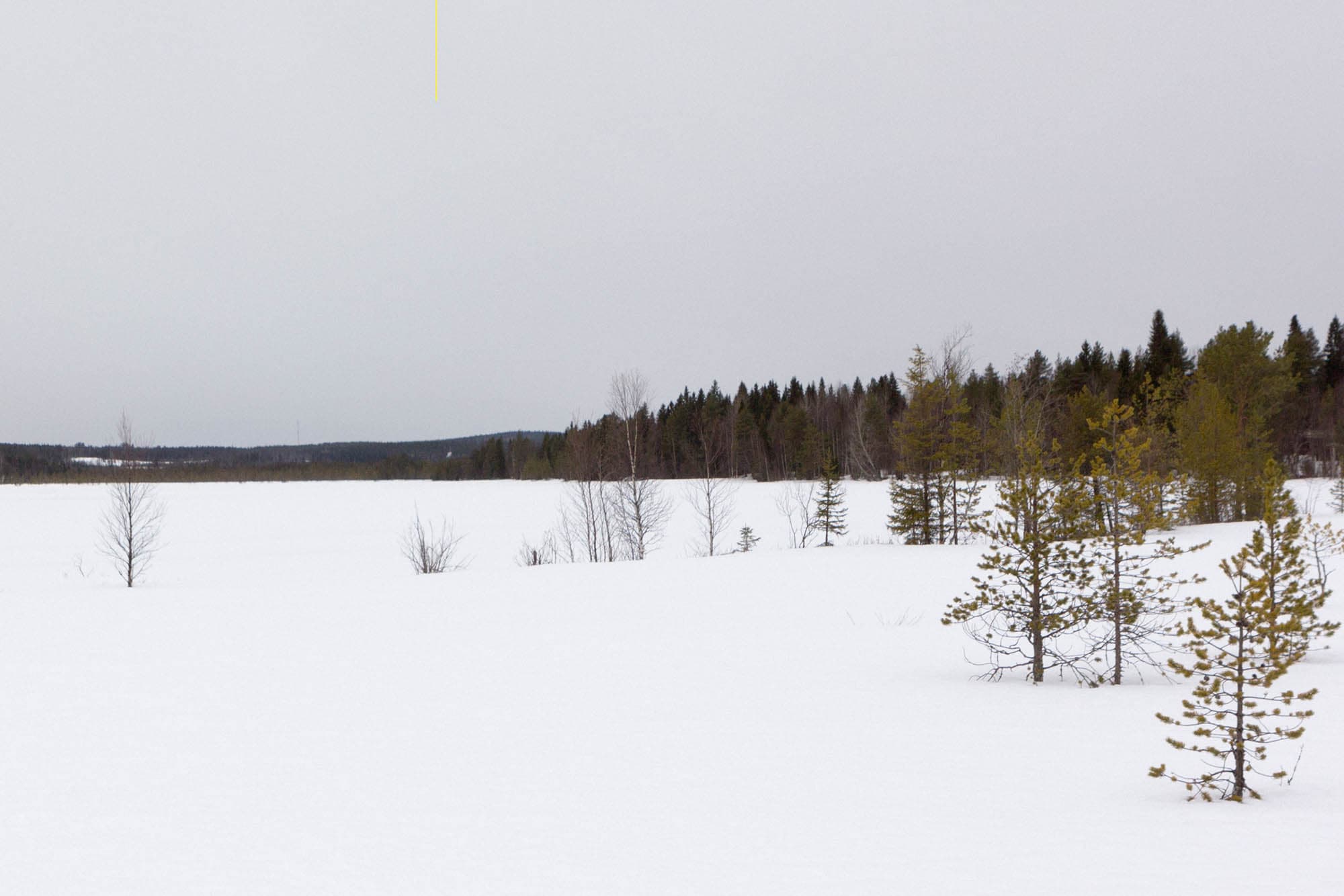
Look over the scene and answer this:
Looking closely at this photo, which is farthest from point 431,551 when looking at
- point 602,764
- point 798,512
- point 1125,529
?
point 1125,529

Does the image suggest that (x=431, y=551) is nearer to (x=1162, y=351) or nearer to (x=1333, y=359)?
(x=1162, y=351)

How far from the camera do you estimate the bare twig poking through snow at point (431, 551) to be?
24.8 meters

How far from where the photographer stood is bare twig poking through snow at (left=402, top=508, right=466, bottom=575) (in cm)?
2477

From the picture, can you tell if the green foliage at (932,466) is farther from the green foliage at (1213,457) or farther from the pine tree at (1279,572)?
the pine tree at (1279,572)

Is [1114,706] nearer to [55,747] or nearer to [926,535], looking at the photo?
[55,747]

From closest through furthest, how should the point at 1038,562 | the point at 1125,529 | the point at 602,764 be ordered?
the point at 602,764
the point at 1125,529
the point at 1038,562

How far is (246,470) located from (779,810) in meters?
118

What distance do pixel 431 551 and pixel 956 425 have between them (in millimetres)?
18756

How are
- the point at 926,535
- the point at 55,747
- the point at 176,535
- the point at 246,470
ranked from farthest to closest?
the point at 246,470 < the point at 176,535 < the point at 926,535 < the point at 55,747

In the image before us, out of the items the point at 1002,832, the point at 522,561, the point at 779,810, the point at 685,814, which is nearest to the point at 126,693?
the point at 685,814

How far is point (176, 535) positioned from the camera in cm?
3734

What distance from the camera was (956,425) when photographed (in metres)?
25.2

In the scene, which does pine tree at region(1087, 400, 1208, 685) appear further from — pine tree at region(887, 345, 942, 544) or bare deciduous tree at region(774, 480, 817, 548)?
bare deciduous tree at region(774, 480, 817, 548)

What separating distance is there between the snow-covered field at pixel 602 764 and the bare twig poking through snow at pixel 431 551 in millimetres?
9398
